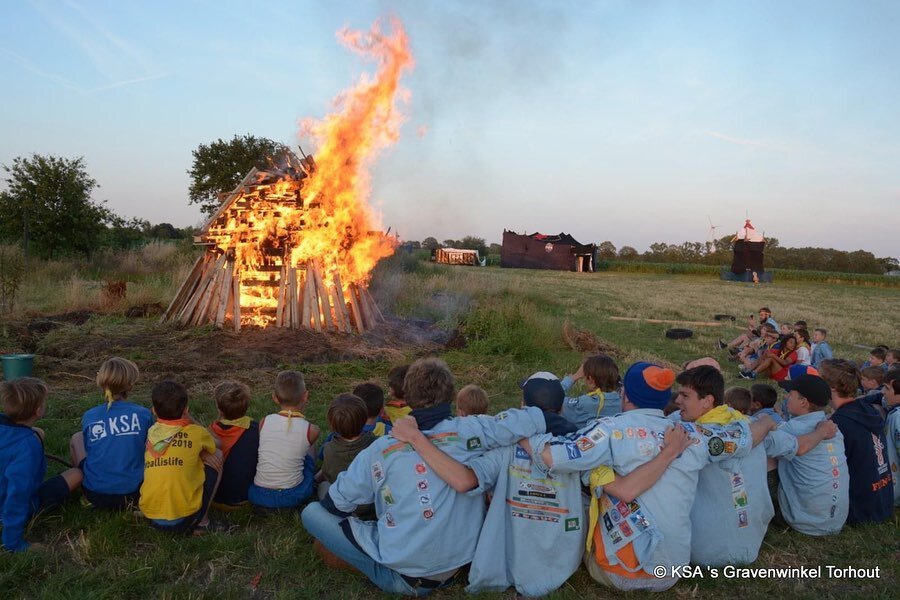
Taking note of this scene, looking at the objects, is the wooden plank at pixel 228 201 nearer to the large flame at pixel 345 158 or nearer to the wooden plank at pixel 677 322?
the large flame at pixel 345 158

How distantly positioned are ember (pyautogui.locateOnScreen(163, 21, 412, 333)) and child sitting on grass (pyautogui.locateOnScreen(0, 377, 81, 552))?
24.8 ft

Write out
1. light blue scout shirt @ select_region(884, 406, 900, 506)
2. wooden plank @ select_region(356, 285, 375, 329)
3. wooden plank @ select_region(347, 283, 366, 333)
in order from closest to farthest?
light blue scout shirt @ select_region(884, 406, 900, 506), wooden plank @ select_region(347, 283, 366, 333), wooden plank @ select_region(356, 285, 375, 329)

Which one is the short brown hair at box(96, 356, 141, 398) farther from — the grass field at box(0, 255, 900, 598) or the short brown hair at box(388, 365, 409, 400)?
the short brown hair at box(388, 365, 409, 400)

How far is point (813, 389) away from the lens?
4234 mm

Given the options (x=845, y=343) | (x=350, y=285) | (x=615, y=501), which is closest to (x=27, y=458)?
(x=615, y=501)

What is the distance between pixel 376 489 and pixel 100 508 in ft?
7.23

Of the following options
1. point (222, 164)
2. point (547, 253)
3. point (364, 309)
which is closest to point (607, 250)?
point (547, 253)

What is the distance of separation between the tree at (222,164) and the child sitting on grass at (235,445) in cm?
2900

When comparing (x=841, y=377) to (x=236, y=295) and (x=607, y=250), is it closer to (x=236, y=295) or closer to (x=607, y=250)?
(x=236, y=295)

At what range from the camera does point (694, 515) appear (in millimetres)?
3779

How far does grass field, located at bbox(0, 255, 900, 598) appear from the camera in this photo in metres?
3.56

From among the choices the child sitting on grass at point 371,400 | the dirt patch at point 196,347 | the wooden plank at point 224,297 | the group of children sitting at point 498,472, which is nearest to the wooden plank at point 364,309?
the dirt patch at point 196,347

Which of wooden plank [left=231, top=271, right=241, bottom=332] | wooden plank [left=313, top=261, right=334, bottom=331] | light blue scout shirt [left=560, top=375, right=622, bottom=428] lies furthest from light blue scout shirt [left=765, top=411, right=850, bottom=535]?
wooden plank [left=231, top=271, right=241, bottom=332]

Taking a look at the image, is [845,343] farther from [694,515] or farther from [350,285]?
[694,515]
